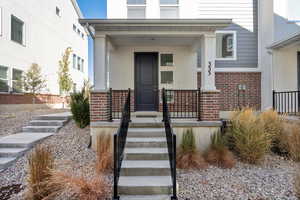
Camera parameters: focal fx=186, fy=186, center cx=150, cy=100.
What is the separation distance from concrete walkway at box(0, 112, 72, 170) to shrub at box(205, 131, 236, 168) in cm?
515

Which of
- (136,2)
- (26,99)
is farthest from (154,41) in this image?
(26,99)

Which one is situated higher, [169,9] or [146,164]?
[169,9]

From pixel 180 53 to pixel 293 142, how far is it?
16.4ft

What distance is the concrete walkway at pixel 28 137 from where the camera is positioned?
5012 millimetres

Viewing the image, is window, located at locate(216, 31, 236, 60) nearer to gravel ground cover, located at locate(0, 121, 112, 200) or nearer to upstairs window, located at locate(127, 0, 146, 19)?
upstairs window, located at locate(127, 0, 146, 19)

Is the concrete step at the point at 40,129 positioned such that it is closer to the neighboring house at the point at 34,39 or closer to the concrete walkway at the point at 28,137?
the concrete walkway at the point at 28,137

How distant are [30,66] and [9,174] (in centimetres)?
1028

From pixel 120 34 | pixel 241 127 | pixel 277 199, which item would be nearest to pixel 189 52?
pixel 120 34

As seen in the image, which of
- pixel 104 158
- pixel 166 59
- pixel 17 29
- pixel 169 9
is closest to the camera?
pixel 104 158

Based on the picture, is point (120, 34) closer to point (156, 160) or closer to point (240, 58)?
point (156, 160)

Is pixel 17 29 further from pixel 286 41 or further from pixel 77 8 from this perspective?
pixel 286 41

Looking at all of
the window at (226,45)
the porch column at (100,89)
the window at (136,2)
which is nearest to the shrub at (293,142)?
the window at (226,45)

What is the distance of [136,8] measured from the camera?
8.03 meters

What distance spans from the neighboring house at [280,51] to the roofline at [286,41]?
15 cm
